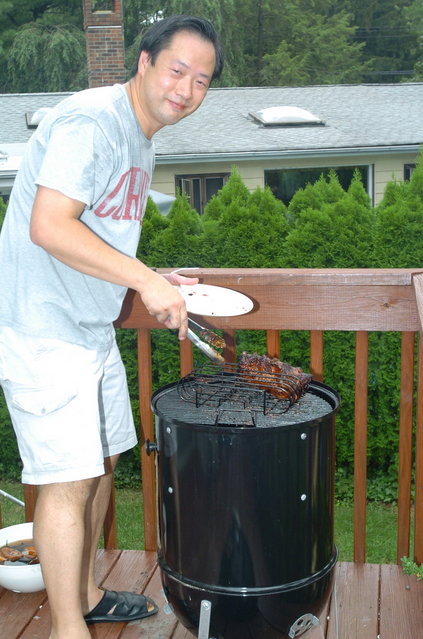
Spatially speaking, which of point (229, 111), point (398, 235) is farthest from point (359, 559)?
point (229, 111)

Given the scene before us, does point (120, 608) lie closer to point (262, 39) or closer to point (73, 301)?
point (73, 301)

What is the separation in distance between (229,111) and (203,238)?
7922 millimetres

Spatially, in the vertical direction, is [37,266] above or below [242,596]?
above

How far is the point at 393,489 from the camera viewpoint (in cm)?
551

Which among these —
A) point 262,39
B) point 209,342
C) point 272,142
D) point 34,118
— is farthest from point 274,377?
point 262,39

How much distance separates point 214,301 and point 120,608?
0.99 m

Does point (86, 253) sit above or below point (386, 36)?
below

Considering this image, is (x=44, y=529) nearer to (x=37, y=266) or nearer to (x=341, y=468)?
(x=37, y=266)

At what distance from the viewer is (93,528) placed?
7.44 ft

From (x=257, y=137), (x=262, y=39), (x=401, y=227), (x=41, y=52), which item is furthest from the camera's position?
(x=262, y=39)

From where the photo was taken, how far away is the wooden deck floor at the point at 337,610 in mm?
2254

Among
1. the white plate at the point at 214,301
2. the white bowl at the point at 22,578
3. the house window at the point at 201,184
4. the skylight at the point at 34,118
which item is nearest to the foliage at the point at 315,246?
the white bowl at the point at 22,578

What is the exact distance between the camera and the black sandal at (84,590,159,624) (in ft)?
7.61

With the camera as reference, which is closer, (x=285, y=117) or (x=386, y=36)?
(x=285, y=117)
